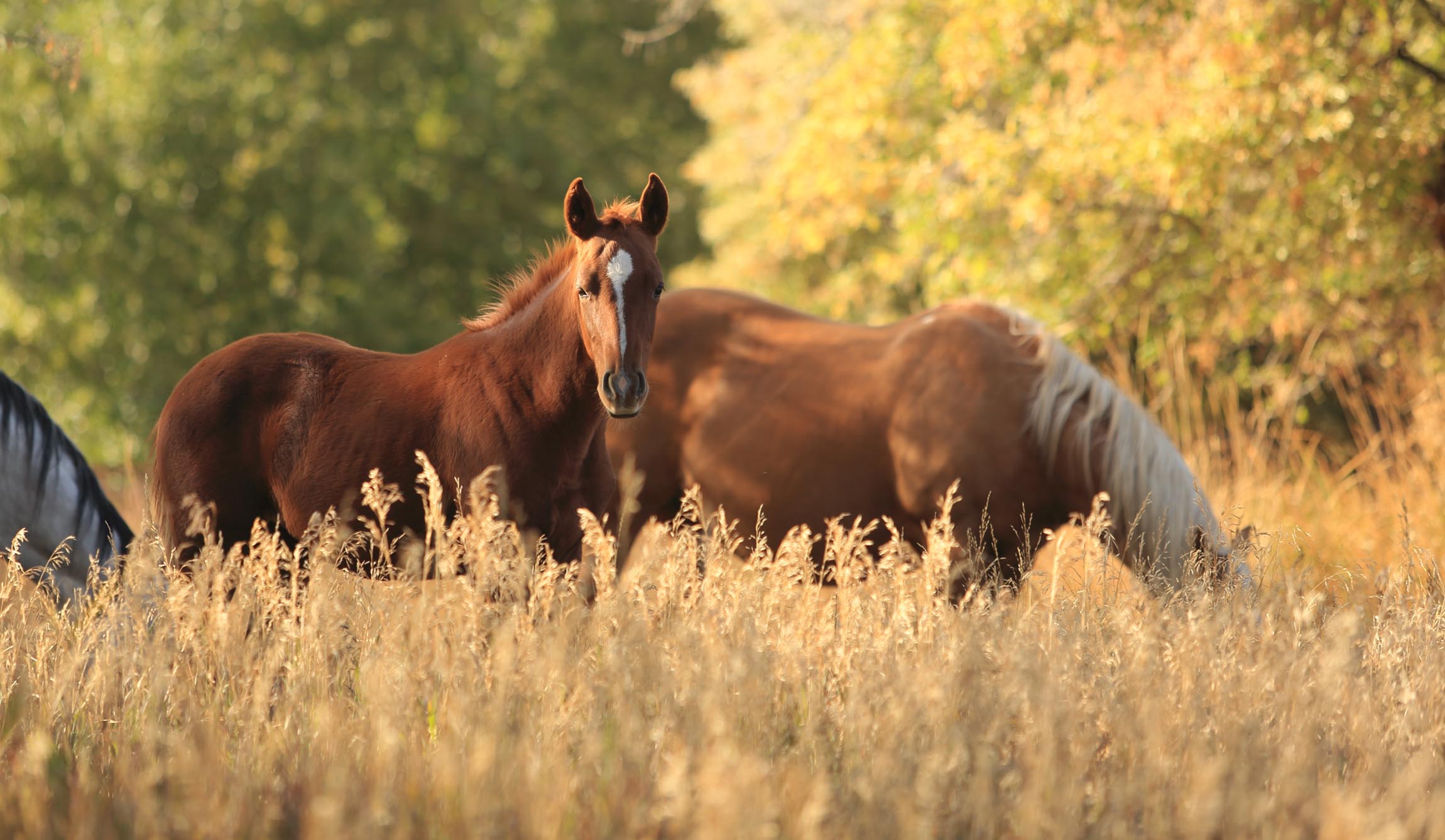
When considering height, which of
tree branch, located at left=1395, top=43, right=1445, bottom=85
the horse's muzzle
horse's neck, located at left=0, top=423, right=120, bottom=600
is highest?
tree branch, located at left=1395, top=43, right=1445, bottom=85

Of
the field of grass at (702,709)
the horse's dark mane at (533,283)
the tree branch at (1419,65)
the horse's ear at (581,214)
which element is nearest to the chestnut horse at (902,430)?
the field of grass at (702,709)

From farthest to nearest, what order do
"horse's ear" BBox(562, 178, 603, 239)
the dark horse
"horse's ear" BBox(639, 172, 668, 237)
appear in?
1. the dark horse
2. "horse's ear" BBox(639, 172, 668, 237)
3. "horse's ear" BBox(562, 178, 603, 239)

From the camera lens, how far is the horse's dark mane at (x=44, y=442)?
4.65 m

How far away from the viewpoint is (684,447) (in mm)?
6750

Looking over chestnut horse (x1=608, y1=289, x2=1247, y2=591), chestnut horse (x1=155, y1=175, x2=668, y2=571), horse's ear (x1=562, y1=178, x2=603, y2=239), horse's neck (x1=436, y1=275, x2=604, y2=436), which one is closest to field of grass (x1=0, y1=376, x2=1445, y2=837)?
chestnut horse (x1=155, y1=175, x2=668, y2=571)

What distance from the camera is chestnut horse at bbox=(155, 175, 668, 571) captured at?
4090 millimetres

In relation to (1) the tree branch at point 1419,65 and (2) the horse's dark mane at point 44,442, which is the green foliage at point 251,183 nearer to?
(1) the tree branch at point 1419,65

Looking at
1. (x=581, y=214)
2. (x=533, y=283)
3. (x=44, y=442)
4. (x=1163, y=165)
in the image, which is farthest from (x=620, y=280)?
(x=1163, y=165)

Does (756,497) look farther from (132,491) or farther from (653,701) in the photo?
(132,491)

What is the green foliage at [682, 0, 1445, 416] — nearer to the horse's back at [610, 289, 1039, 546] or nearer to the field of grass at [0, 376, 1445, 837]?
the horse's back at [610, 289, 1039, 546]

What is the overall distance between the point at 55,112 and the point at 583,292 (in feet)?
54.3

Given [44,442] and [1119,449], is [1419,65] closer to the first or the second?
[1119,449]

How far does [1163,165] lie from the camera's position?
817cm

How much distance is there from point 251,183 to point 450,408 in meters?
15.9
